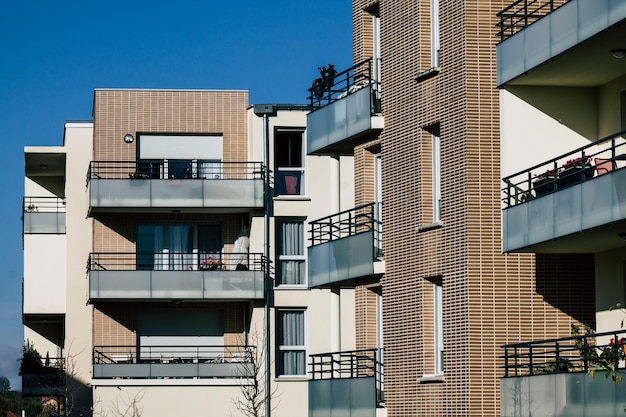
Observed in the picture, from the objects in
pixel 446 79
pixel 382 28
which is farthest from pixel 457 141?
pixel 382 28

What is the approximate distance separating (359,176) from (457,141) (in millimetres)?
5317

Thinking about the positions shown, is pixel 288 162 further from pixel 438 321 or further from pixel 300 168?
pixel 438 321

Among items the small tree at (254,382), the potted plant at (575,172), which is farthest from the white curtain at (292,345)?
the potted plant at (575,172)

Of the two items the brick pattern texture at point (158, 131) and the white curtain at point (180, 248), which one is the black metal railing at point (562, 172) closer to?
the brick pattern texture at point (158, 131)

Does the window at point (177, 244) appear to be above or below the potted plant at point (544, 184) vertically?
above

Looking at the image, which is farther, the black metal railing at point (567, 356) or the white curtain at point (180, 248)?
the white curtain at point (180, 248)

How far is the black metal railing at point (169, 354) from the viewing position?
47.7m

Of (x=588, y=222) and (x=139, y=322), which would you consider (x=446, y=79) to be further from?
(x=139, y=322)

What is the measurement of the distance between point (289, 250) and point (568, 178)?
80.9 feet

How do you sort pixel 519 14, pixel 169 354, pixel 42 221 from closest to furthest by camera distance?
pixel 519 14
pixel 169 354
pixel 42 221

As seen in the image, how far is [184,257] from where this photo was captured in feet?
161

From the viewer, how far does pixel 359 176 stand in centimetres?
3116

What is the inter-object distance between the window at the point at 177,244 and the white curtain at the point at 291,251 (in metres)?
2.77

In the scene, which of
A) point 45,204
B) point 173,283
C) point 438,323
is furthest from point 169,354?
point 438,323
